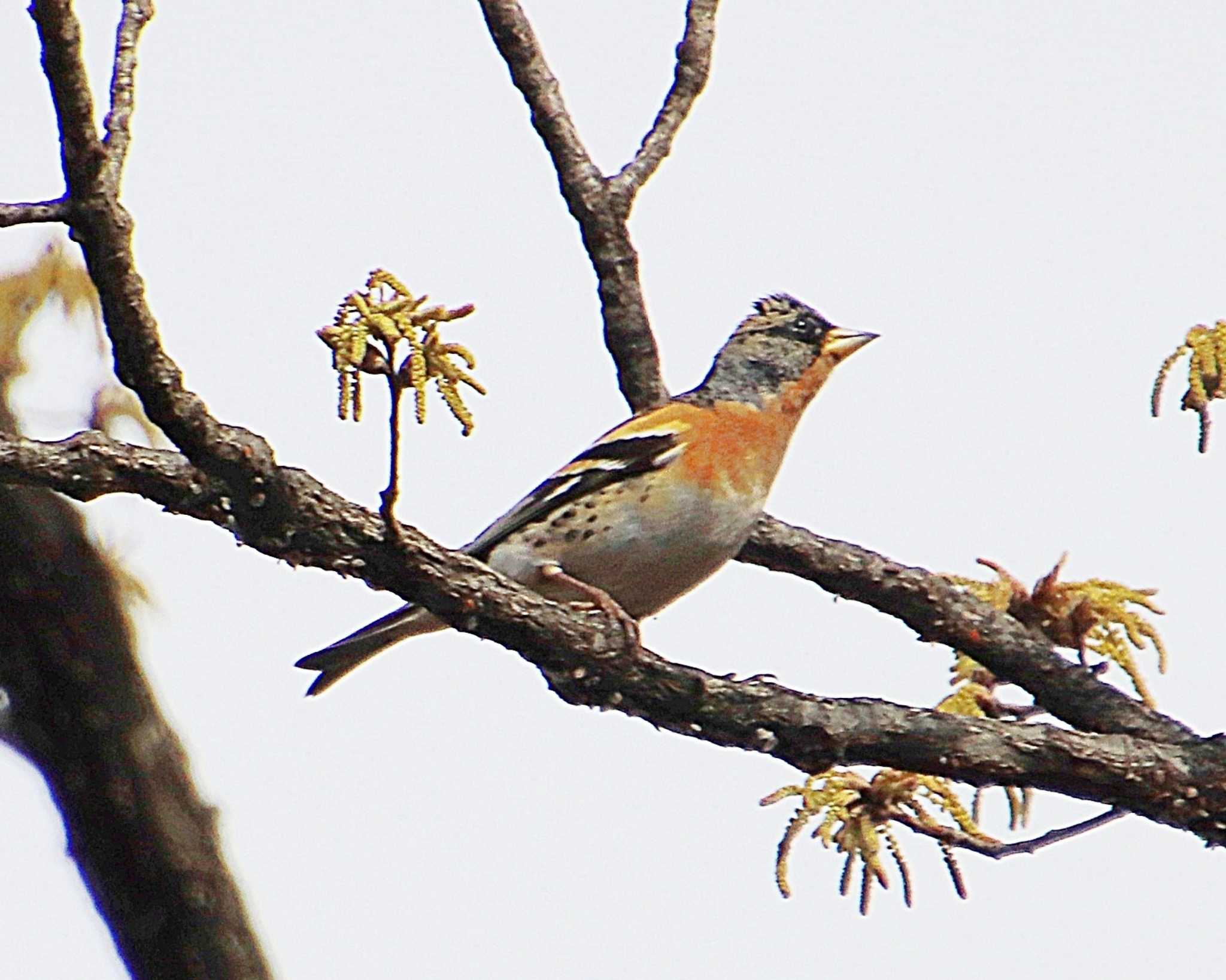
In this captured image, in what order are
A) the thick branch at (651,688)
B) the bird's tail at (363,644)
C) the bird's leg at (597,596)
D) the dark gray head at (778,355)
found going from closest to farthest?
1. the thick branch at (651,688)
2. the bird's leg at (597,596)
3. the bird's tail at (363,644)
4. the dark gray head at (778,355)

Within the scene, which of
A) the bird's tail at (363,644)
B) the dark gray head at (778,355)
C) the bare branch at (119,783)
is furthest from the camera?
the dark gray head at (778,355)

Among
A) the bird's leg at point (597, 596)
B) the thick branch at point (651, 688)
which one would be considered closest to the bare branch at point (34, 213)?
the thick branch at point (651, 688)

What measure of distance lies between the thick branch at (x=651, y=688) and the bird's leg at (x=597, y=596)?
44 millimetres

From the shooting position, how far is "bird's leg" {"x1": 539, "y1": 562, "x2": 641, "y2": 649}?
4.34 m

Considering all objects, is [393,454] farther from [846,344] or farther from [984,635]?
[846,344]

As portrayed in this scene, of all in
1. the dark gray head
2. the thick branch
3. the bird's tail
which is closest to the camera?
the thick branch

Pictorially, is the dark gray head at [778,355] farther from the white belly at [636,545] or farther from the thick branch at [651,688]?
the thick branch at [651,688]

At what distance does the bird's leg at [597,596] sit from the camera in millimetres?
4344

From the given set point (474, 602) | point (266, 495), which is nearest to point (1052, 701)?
point (474, 602)

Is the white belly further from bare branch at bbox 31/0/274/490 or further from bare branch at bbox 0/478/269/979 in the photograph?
bare branch at bbox 0/478/269/979

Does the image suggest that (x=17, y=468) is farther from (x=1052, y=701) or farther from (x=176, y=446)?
(x=1052, y=701)

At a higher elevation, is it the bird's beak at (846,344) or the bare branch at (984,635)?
A: the bird's beak at (846,344)

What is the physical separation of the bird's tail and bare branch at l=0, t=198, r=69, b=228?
8.91ft

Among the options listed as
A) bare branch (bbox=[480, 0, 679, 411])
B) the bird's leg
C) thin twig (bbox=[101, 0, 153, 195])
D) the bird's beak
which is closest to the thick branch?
the bird's leg
